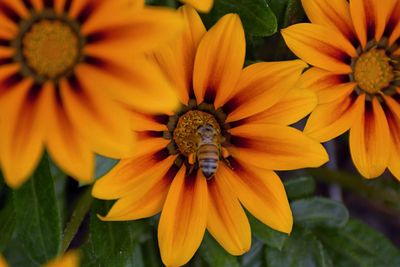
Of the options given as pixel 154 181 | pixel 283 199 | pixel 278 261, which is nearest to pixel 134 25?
pixel 154 181

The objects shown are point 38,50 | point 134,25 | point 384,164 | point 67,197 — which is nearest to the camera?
point 134,25

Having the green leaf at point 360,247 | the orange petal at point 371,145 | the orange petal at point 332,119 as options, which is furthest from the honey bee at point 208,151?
the green leaf at point 360,247

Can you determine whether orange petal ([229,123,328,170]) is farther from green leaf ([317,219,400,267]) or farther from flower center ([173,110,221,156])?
green leaf ([317,219,400,267])

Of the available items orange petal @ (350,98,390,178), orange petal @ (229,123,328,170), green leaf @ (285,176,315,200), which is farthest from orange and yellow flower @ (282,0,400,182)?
green leaf @ (285,176,315,200)

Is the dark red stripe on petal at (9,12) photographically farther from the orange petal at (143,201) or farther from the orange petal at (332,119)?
the orange petal at (332,119)

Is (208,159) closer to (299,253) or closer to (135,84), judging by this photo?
(135,84)

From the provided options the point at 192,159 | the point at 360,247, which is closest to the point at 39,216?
the point at 192,159

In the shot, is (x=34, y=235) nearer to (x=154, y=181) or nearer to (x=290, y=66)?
(x=154, y=181)
